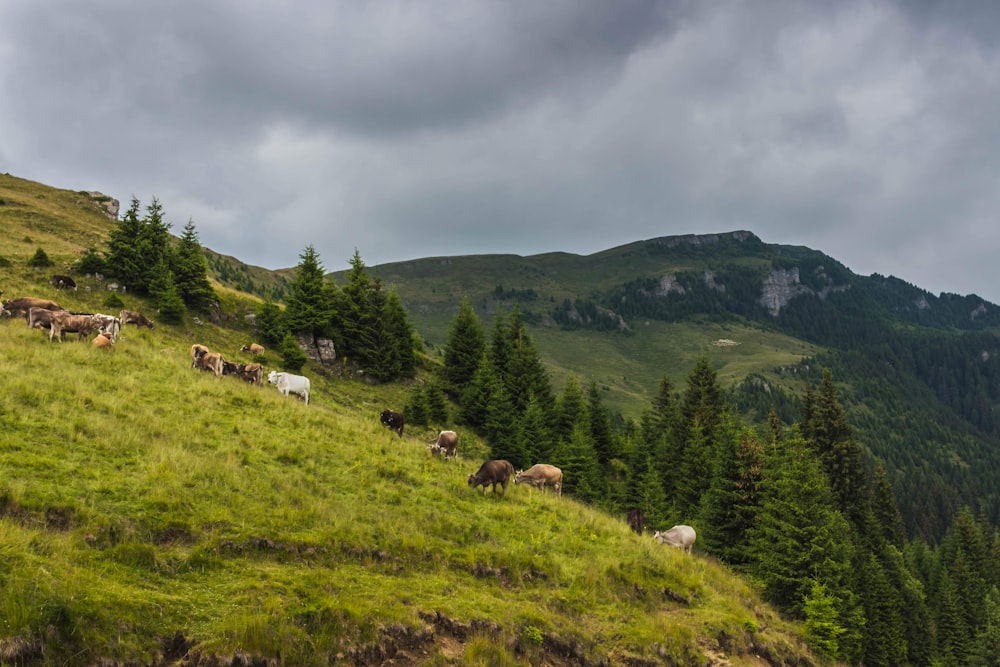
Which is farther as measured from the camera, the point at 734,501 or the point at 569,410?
the point at 569,410

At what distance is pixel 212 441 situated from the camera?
56.8 ft

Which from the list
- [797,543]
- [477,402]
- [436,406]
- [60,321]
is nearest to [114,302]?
[60,321]

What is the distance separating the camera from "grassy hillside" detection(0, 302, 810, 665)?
893cm

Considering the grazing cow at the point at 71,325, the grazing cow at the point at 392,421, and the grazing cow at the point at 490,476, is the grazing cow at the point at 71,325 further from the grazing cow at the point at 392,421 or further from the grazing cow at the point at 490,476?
the grazing cow at the point at 490,476

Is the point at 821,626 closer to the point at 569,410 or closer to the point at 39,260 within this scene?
the point at 569,410

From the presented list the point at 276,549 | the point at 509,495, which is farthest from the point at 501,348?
the point at 276,549

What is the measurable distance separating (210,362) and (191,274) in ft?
72.7

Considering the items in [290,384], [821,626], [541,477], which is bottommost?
[821,626]

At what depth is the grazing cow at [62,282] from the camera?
38.1 metres

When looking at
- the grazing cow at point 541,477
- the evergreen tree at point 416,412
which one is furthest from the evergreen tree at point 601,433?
the grazing cow at point 541,477

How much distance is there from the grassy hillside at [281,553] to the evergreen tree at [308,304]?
27.5m

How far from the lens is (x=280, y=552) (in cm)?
1208

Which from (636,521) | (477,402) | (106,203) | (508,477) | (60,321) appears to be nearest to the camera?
(508,477)

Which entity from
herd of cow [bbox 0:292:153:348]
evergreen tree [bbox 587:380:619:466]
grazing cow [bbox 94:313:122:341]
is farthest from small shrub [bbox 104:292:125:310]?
Result: evergreen tree [bbox 587:380:619:466]
